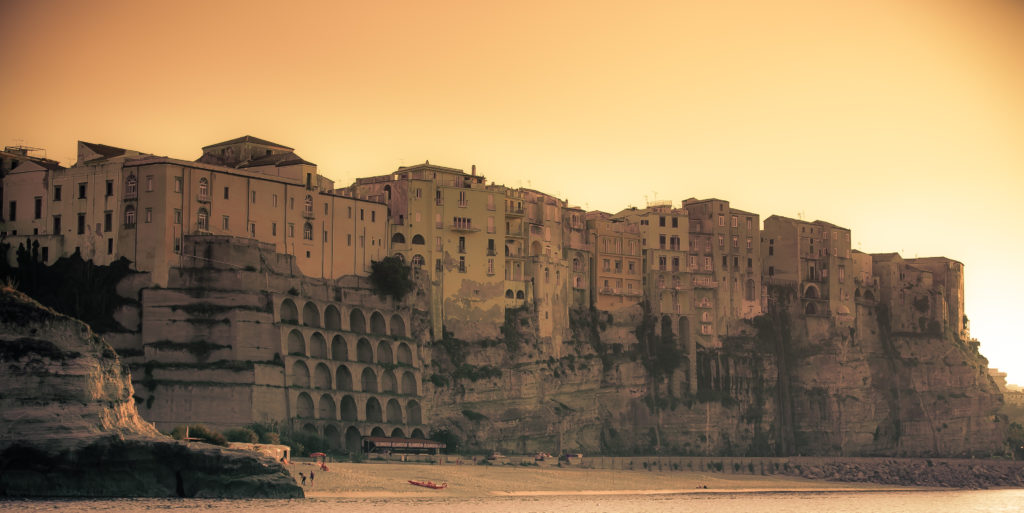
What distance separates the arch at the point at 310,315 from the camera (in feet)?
328

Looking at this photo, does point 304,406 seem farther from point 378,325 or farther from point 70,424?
point 70,424

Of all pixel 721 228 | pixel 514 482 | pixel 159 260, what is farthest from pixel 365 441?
pixel 721 228

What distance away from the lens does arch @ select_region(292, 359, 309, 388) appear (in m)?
97.3

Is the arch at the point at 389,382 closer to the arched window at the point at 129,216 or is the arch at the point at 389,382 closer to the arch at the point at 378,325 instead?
the arch at the point at 378,325

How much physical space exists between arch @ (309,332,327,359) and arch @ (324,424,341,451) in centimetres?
464

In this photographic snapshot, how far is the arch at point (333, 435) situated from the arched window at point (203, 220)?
14353 millimetres

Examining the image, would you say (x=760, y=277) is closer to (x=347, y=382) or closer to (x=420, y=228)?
(x=420, y=228)

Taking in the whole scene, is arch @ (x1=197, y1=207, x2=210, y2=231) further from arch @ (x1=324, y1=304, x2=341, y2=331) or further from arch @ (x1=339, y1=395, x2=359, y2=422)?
arch @ (x1=339, y1=395, x2=359, y2=422)

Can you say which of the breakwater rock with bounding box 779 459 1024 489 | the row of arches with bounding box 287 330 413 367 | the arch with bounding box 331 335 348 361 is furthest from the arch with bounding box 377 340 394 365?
the breakwater rock with bounding box 779 459 1024 489

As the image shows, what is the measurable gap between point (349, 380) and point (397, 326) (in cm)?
628

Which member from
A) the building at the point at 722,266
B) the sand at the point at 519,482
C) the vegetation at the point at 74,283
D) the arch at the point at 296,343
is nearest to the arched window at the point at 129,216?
the vegetation at the point at 74,283

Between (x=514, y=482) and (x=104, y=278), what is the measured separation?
2715 centimetres

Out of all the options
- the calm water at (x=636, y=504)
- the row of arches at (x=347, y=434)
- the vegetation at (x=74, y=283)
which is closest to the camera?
the calm water at (x=636, y=504)

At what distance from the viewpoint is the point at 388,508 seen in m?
79.8
